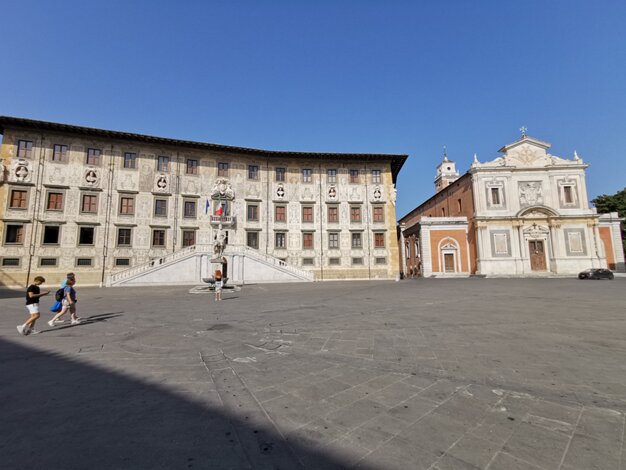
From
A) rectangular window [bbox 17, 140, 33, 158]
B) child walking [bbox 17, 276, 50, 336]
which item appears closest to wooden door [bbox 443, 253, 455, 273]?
child walking [bbox 17, 276, 50, 336]

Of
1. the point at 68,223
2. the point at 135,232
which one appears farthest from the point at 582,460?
the point at 68,223

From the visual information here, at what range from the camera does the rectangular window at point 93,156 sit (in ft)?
81.2

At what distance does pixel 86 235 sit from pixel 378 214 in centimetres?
2643

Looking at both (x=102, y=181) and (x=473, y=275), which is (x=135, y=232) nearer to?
(x=102, y=181)

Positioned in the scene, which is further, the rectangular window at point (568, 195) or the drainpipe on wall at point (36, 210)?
the rectangular window at point (568, 195)

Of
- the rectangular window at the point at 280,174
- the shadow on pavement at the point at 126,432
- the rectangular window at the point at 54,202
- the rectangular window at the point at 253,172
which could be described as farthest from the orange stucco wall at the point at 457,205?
the rectangular window at the point at 54,202

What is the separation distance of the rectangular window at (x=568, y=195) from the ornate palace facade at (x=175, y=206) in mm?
19380

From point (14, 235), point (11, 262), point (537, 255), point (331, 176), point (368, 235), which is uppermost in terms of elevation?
point (331, 176)

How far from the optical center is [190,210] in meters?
26.8

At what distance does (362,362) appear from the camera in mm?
4176

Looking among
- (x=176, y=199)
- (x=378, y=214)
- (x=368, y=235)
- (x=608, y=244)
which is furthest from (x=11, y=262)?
(x=608, y=244)

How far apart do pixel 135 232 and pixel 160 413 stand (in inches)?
1035

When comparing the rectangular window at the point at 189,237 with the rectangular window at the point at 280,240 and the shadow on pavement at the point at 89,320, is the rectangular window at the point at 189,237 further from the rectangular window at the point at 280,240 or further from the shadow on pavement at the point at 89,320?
the shadow on pavement at the point at 89,320

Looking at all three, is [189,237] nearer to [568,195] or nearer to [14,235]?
[14,235]
